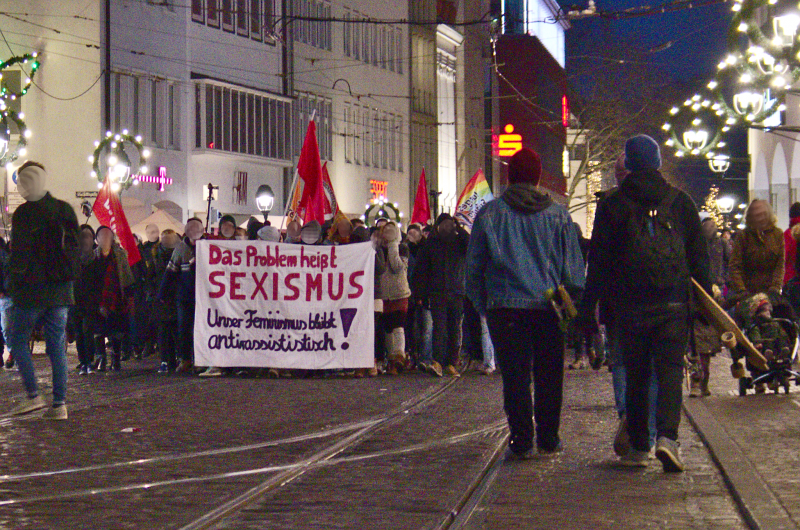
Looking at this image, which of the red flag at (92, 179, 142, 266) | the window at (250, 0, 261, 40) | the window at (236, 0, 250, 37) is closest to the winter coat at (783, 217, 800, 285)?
the red flag at (92, 179, 142, 266)

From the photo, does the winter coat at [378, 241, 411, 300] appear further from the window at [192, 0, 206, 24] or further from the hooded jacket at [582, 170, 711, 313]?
the window at [192, 0, 206, 24]

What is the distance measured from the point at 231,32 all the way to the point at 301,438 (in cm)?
3895

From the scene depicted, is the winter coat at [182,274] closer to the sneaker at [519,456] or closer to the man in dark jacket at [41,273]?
the man in dark jacket at [41,273]

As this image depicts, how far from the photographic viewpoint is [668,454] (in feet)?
26.3

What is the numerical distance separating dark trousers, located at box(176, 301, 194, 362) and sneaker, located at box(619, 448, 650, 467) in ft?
30.4

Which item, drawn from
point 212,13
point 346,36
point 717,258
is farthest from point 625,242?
point 346,36

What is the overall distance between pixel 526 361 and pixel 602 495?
141cm

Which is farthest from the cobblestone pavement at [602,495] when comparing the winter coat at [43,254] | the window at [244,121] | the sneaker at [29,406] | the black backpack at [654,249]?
the window at [244,121]

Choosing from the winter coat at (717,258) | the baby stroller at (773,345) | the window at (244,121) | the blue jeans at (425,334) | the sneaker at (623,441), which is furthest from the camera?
the window at (244,121)

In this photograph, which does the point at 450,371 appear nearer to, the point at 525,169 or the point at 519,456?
the point at 519,456

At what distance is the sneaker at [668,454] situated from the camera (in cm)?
802

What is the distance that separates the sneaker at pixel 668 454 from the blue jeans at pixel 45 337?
5211 millimetres

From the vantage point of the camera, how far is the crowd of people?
812 centimetres

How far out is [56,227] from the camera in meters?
11.5
